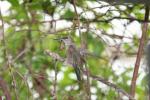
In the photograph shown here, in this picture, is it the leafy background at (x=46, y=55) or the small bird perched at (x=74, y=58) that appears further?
the leafy background at (x=46, y=55)

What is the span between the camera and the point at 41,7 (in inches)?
38.2

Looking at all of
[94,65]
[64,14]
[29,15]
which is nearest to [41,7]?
[64,14]

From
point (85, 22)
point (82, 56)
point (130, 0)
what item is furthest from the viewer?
point (85, 22)

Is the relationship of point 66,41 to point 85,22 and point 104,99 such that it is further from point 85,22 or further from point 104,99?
point 104,99

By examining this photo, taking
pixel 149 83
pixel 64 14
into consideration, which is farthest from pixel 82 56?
pixel 64 14

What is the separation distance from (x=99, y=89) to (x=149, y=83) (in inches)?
35.9

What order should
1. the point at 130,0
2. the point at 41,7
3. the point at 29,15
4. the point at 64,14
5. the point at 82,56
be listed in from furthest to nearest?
the point at 29,15
the point at 64,14
the point at 41,7
the point at 82,56
the point at 130,0

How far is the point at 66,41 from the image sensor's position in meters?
0.62

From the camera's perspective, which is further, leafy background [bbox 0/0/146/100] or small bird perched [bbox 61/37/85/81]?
leafy background [bbox 0/0/146/100]

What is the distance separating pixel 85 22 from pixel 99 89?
0.50 meters

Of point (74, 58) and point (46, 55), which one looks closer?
point (74, 58)

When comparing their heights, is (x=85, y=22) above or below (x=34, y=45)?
above

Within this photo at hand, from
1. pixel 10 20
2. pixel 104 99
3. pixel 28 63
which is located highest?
pixel 10 20

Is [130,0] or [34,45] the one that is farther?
[34,45]
